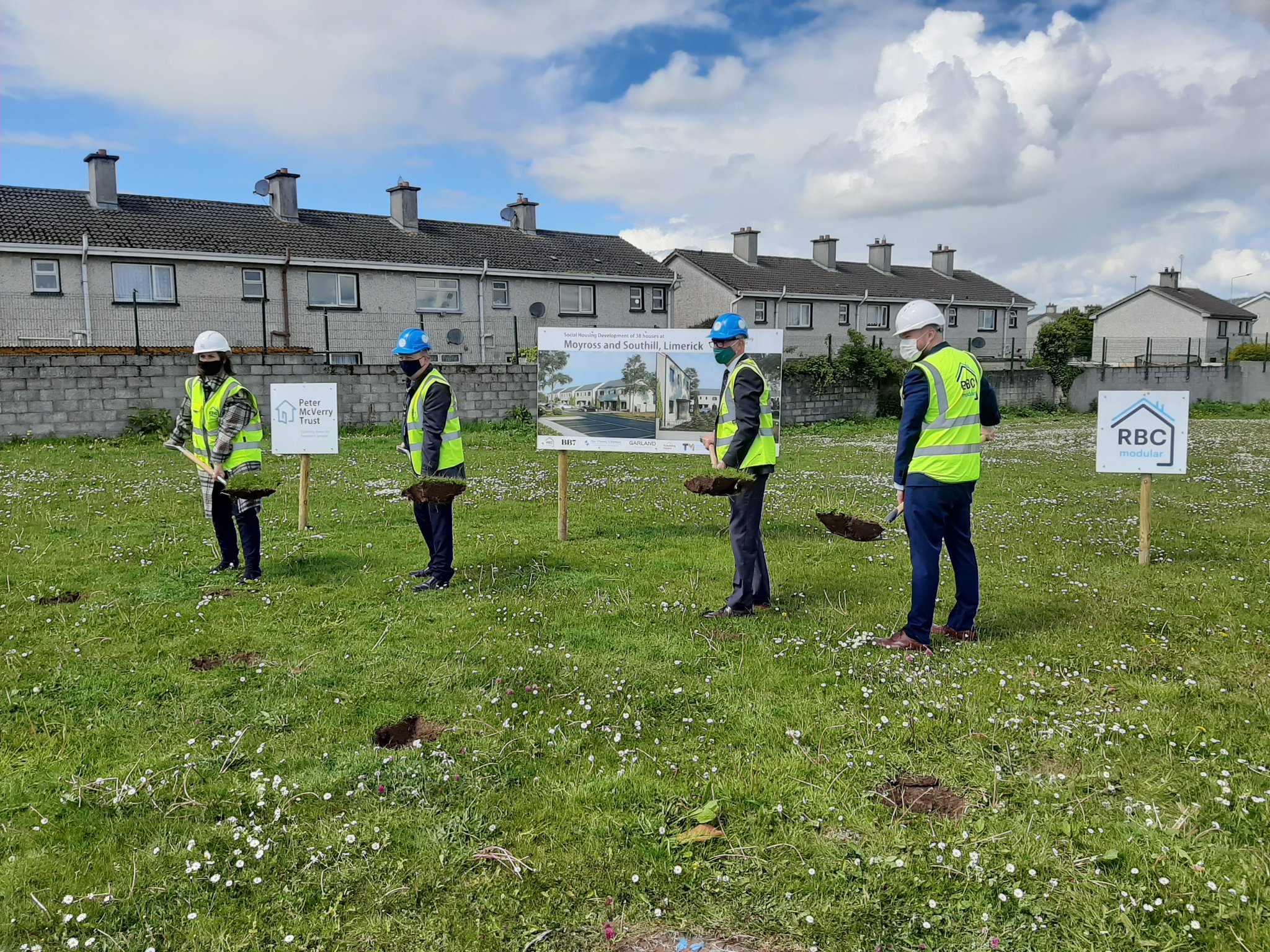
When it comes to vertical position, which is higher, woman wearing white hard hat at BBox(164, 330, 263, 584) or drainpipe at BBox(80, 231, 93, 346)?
drainpipe at BBox(80, 231, 93, 346)

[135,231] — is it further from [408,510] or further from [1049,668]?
[1049,668]

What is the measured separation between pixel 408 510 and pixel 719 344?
6.34m

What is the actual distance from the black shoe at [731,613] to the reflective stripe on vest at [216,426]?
14.4 ft

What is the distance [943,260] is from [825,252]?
11.4 m

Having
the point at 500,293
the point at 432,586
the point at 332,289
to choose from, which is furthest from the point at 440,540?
the point at 500,293

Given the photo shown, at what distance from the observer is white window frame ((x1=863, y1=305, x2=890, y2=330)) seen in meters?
52.1

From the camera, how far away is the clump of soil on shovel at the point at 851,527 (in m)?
7.30

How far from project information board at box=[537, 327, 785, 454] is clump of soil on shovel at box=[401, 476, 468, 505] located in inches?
107

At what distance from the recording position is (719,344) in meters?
7.37

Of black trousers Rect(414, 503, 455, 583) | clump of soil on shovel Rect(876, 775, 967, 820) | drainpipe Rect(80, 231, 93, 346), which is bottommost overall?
clump of soil on shovel Rect(876, 775, 967, 820)

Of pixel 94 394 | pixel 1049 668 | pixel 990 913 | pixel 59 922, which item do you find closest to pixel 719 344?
pixel 1049 668

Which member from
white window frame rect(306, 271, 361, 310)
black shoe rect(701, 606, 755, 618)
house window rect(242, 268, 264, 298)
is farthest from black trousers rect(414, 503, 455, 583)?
white window frame rect(306, 271, 361, 310)

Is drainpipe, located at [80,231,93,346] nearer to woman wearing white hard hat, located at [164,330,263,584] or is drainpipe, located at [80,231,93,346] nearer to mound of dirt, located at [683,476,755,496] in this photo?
woman wearing white hard hat, located at [164,330,263,584]

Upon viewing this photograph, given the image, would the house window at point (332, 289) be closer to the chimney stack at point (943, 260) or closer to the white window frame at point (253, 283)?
the white window frame at point (253, 283)
